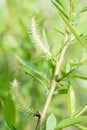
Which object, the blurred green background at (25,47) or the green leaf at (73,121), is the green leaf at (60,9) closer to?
→ the green leaf at (73,121)

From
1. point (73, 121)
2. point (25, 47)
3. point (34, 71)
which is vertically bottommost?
point (73, 121)

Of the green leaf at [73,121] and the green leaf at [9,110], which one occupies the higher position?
the green leaf at [9,110]

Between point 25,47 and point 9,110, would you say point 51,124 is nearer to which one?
point 9,110

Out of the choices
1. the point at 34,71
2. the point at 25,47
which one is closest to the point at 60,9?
the point at 34,71

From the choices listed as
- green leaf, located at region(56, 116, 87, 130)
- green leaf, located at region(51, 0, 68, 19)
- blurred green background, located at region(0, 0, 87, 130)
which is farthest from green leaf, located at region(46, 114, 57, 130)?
blurred green background, located at region(0, 0, 87, 130)

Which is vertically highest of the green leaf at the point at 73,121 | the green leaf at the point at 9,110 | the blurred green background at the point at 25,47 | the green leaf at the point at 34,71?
the blurred green background at the point at 25,47

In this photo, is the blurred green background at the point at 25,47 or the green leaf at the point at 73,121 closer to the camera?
the green leaf at the point at 73,121

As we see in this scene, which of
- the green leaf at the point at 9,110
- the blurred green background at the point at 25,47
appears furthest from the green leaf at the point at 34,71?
the blurred green background at the point at 25,47

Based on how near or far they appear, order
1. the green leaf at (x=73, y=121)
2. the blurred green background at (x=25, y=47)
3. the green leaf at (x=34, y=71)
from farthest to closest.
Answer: the blurred green background at (x=25, y=47) → the green leaf at (x=34, y=71) → the green leaf at (x=73, y=121)

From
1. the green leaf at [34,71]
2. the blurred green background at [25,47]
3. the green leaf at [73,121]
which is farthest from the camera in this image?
the blurred green background at [25,47]
